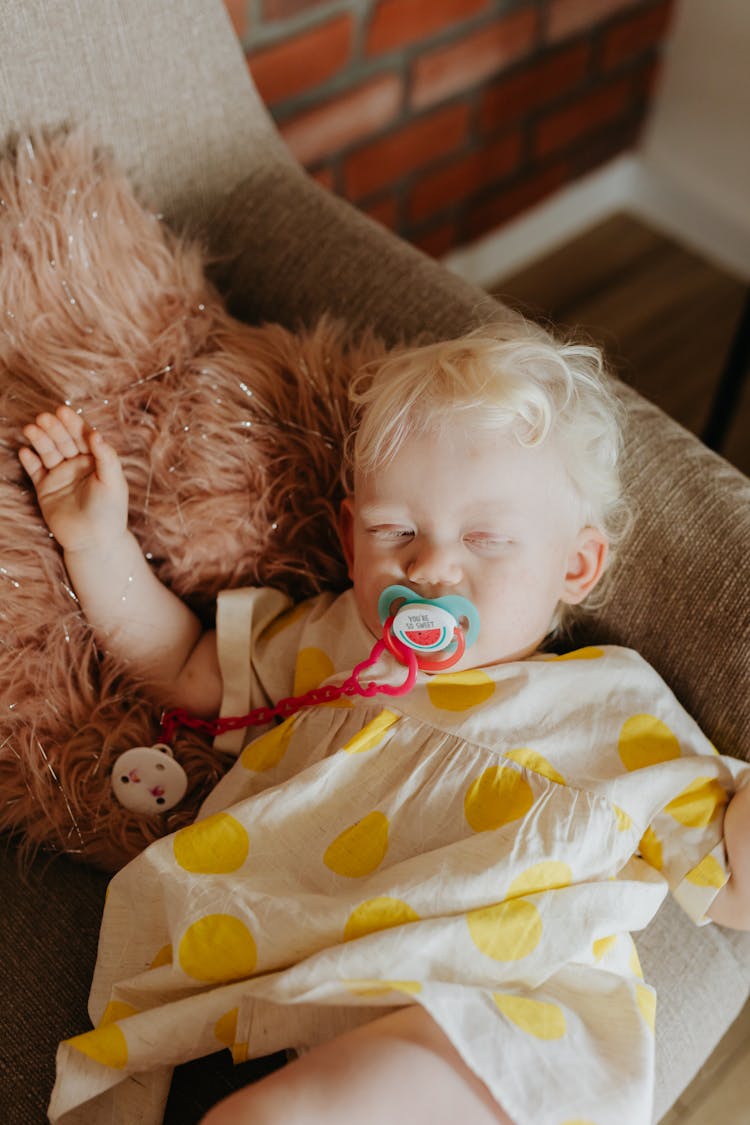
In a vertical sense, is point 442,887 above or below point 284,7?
below

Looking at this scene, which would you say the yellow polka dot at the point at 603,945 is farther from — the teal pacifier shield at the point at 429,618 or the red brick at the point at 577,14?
the red brick at the point at 577,14

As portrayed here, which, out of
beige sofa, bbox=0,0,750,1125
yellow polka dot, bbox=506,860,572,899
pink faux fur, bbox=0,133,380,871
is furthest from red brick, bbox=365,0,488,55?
yellow polka dot, bbox=506,860,572,899

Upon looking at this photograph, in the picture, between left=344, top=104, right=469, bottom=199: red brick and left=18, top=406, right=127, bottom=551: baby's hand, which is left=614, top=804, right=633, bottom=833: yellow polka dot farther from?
left=344, top=104, right=469, bottom=199: red brick

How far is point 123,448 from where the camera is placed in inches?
37.1

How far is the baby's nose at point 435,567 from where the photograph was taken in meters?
0.83

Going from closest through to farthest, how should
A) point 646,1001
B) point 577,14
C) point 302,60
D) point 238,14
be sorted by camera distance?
point 646,1001 → point 238,14 → point 302,60 → point 577,14

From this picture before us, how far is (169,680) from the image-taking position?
0.96 m

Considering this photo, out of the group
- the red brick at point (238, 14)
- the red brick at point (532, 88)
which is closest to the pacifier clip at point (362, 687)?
the red brick at point (238, 14)

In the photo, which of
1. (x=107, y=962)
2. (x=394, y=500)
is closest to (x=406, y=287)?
(x=394, y=500)

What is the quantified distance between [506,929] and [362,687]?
0.22 metres

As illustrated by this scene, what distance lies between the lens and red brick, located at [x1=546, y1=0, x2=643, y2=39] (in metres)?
1.85

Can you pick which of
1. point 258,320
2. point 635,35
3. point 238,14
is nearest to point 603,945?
point 258,320

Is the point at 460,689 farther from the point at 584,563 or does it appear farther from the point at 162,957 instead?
the point at 162,957

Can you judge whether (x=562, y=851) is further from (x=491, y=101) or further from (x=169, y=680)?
(x=491, y=101)
